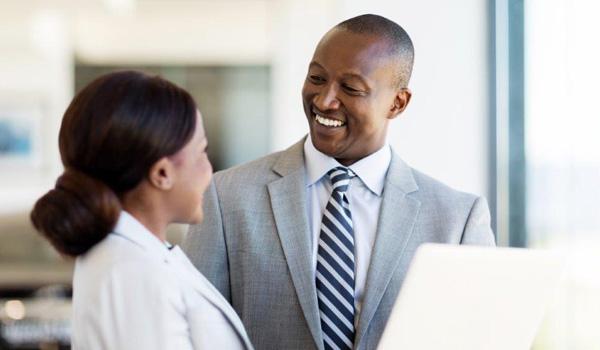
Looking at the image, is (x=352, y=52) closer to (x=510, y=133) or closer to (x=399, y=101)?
(x=399, y=101)

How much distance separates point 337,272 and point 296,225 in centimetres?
12

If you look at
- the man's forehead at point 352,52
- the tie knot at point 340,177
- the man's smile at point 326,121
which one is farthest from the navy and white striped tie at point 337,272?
the man's forehead at point 352,52

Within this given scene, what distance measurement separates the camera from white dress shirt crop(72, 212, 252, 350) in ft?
4.32

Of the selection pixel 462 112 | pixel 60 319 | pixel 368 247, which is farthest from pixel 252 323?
pixel 60 319

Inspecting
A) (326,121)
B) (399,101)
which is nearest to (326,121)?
(326,121)

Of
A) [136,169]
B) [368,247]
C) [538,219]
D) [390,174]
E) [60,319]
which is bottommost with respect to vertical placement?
[60,319]

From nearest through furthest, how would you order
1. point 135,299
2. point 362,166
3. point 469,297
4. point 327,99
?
point 135,299, point 469,297, point 327,99, point 362,166

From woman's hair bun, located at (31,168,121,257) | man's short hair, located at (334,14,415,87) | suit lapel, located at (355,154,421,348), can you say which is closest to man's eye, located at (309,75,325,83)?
man's short hair, located at (334,14,415,87)

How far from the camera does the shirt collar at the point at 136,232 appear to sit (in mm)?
1379

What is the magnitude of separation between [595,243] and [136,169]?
1595 millimetres

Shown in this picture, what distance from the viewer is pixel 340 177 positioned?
1964 millimetres

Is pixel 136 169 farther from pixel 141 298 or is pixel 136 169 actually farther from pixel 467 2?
pixel 467 2

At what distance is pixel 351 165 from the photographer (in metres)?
2.00

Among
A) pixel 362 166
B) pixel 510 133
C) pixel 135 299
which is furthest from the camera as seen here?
pixel 510 133
